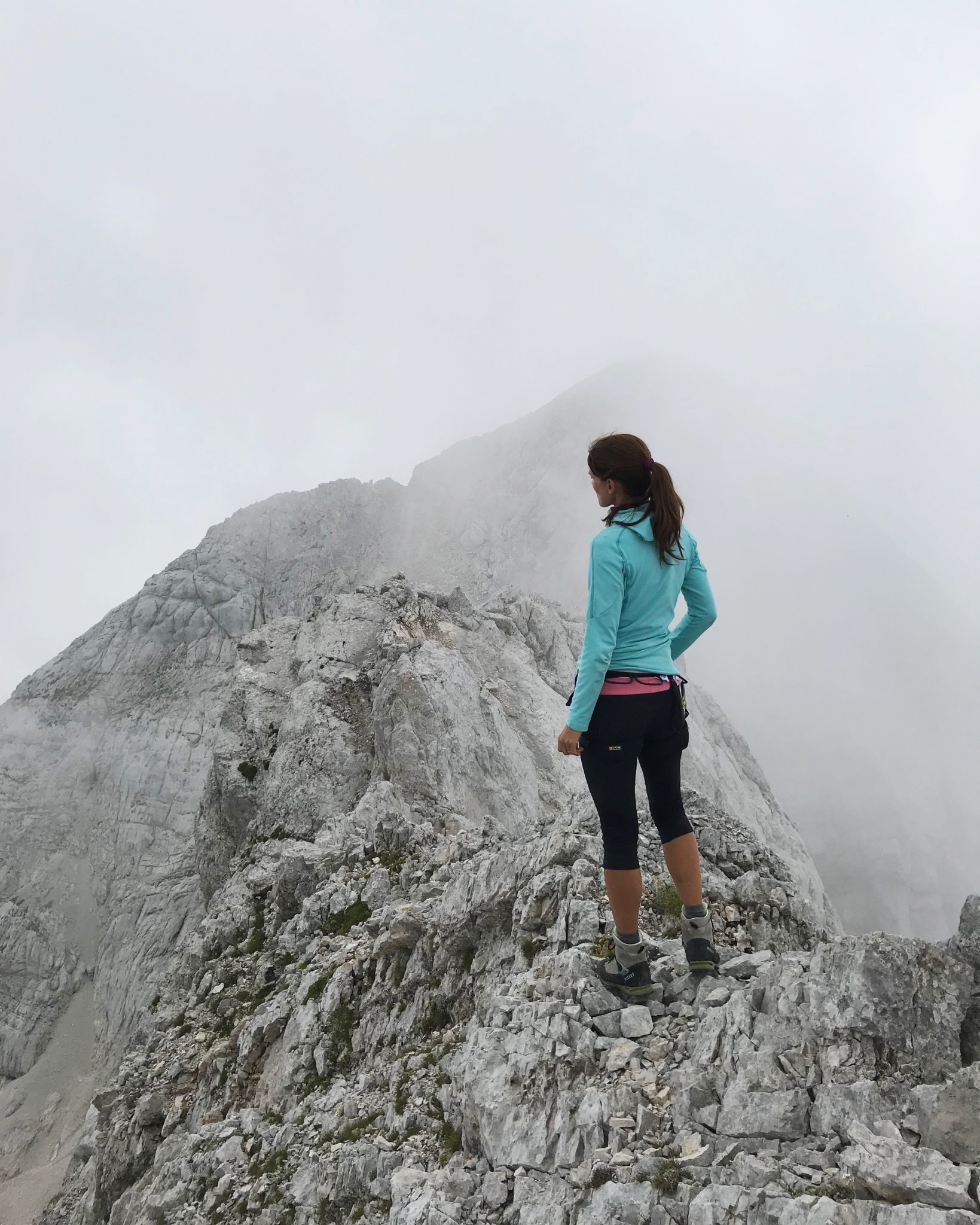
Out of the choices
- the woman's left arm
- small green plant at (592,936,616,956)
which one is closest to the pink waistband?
the woman's left arm

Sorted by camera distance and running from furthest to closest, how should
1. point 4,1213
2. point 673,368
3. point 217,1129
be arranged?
1. point 673,368
2. point 4,1213
3. point 217,1129

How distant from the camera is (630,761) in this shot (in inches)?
244

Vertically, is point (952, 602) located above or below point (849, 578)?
below

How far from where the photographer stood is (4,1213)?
53031 millimetres

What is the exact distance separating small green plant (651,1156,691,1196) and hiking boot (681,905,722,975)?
6.09 ft

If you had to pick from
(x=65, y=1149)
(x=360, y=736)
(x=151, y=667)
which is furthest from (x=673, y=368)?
(x=65, y=1149)

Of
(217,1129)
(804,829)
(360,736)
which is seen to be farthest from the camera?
(804,829)

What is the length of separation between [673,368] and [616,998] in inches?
6217

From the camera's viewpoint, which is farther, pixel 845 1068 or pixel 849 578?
pixel 849 578

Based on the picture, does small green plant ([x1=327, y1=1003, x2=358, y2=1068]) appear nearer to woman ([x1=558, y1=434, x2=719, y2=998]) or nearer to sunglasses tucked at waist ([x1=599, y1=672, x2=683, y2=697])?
woman ([x1=558, y1=434, x2=719, y2=998])

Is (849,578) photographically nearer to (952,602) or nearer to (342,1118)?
(952,602)

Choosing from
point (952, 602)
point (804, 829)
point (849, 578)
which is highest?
point (849, 578)

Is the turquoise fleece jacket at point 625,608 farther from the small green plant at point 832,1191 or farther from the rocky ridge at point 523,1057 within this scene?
the small green plant at point 832,1191

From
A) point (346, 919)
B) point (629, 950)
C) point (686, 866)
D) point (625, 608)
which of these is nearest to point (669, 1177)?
point (629, 950)
